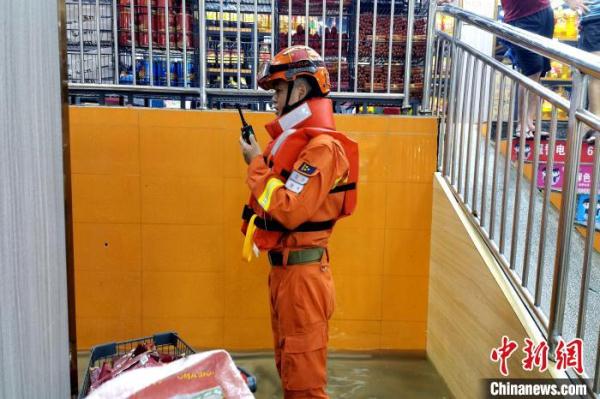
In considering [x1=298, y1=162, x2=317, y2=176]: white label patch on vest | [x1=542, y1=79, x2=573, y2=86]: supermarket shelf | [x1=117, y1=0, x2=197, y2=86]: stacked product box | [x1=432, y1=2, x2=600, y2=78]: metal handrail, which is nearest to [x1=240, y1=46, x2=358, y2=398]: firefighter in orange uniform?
[x1=298, y1=162, x2=317, y2=176]: white label patch on vest

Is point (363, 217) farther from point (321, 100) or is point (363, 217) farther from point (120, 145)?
point (120, 145)

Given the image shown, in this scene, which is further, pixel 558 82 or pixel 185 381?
pixel 558 82

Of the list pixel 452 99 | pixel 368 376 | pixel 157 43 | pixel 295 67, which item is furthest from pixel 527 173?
pixel 157 43

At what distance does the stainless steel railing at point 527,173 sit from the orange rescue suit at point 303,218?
86cm

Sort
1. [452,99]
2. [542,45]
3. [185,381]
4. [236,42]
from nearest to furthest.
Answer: [185,381] → [542,45] → [452,99] → [236,42]

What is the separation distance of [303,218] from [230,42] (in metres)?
1.97

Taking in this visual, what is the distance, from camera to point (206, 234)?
12.1 ft

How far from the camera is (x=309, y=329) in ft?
8.52

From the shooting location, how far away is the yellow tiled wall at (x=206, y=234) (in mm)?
3605

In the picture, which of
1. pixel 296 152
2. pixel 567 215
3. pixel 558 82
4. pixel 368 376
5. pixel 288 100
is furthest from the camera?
pixel 558 82

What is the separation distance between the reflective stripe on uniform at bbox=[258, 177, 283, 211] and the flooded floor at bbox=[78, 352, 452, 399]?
5.03 feet

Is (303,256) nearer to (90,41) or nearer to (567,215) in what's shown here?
(567,215)

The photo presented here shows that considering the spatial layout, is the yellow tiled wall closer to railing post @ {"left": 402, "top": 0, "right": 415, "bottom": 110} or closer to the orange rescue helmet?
railing post @ {"left": 402, "top": 0, "right": 415, "bottom": 110}

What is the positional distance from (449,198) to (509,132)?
74 cm
